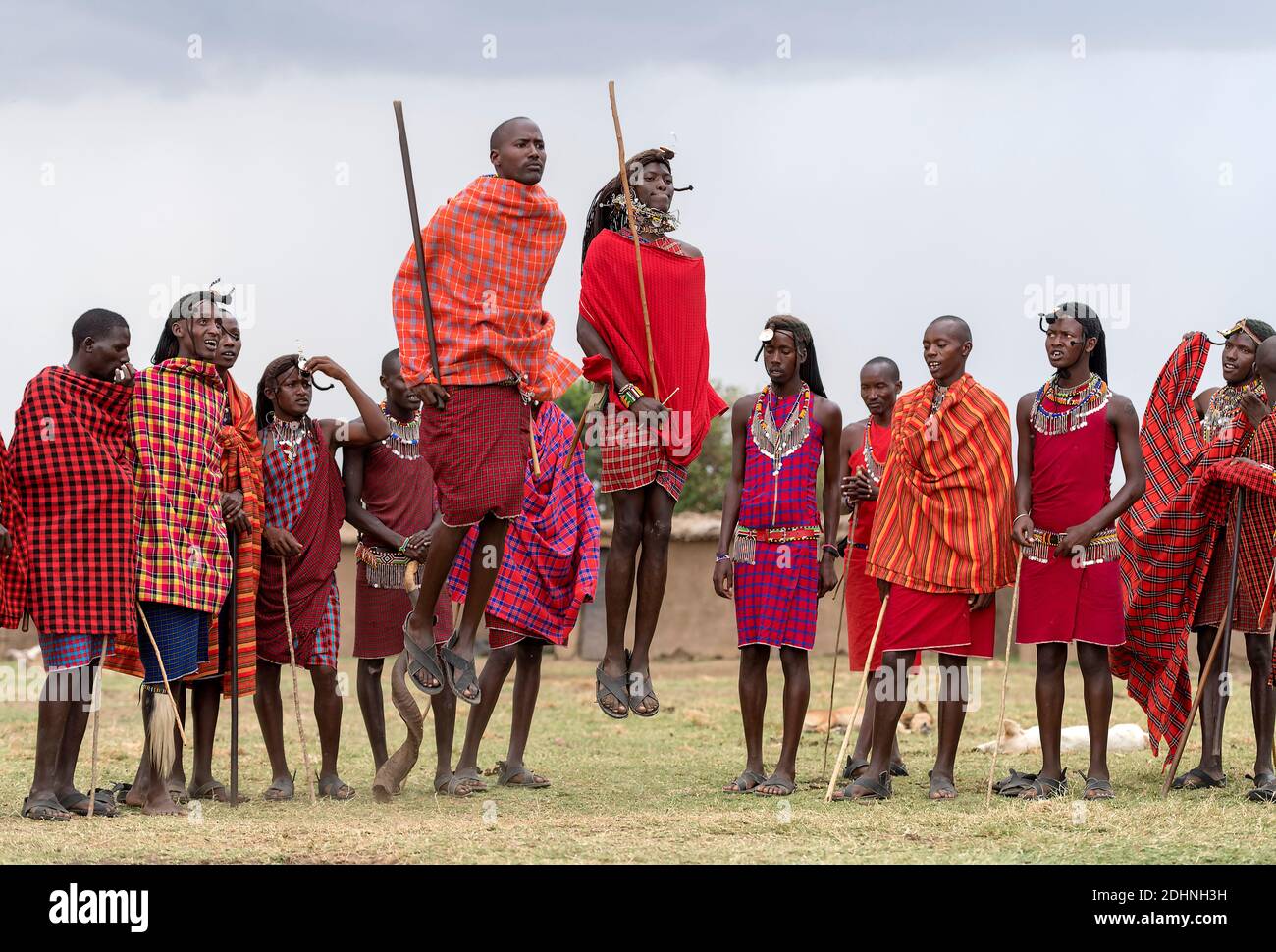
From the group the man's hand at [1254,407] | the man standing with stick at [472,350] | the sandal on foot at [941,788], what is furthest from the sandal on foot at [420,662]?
the man's hand at [1254,407]

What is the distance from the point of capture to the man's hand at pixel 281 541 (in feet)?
31.4

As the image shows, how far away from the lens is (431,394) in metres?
8.37

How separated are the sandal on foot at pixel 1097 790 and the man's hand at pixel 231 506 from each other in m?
5.07

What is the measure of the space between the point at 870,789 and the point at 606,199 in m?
3.71

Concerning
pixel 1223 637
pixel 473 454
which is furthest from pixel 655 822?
pixel 1223 637

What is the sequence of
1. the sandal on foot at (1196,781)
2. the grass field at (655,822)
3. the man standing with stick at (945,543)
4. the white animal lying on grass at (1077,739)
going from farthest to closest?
the white animal lying on grass at (1077,739) → the sandal on foot at (1196,781) → the man standing with stick at (945,543) → the grass field at (655,822)

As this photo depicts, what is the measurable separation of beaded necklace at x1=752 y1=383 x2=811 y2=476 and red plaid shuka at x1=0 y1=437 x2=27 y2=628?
430cm

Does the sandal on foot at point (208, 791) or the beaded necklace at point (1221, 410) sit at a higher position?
the beaded necklace at point (1221, 410)

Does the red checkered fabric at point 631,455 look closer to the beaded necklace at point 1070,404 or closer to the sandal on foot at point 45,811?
the beaded necklace at point 1070,404

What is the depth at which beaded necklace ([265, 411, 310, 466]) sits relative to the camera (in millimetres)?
9914

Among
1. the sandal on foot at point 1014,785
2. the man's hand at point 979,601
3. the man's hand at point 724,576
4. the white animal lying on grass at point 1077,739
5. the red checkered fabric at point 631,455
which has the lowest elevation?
the white animal lying on grass at point 1077,739

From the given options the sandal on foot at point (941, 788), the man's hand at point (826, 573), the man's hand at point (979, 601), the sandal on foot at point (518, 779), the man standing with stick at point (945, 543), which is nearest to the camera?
the sandal on foot at point (941, 788)

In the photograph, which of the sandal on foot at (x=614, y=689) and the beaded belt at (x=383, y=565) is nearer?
the sandal on foot at (x=614, y=689)

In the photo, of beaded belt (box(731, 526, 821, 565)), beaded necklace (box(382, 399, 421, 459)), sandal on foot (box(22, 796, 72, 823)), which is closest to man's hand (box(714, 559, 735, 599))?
beaded belt (box(731, 526, 821, 565))
